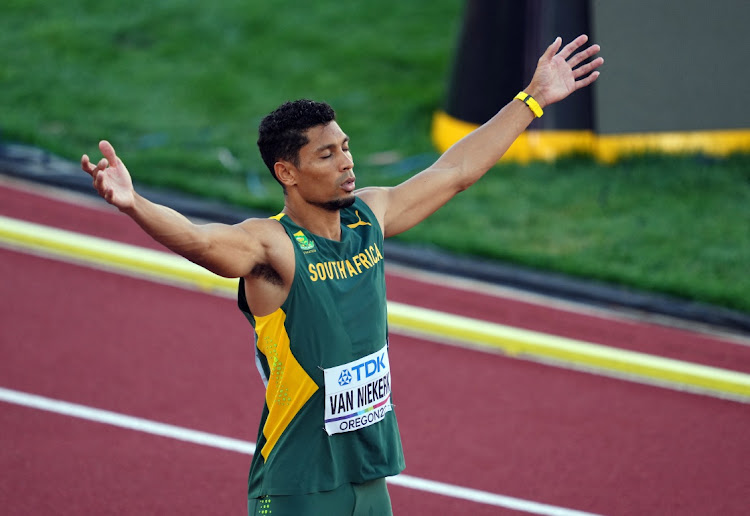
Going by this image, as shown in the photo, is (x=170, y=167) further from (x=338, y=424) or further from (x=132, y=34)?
(x=338, y=424)

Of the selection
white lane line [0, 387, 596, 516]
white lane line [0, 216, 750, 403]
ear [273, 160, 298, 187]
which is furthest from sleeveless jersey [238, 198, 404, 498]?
white lane line [0, 216, 750, 403]

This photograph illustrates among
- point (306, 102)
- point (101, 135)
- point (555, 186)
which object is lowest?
point (555, 186)

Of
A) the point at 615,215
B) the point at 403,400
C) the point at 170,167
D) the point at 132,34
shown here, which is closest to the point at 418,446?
the point at 403,400

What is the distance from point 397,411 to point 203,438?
1.19 metres

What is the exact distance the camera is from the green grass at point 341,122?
29.9 feet

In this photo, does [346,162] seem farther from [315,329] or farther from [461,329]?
[461,329]

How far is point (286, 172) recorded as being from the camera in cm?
349

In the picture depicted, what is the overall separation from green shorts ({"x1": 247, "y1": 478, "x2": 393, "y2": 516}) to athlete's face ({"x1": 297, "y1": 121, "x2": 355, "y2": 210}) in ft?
3.08

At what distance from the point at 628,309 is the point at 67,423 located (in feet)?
14.2

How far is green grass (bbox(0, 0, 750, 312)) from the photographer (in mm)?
9117

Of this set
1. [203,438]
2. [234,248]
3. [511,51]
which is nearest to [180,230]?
[234,248]

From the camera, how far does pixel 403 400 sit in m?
6.47

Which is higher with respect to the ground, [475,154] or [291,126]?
[291,126]

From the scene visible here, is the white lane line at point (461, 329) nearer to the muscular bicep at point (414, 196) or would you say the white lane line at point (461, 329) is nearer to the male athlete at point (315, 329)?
the muscular bicep at point (414, 196)
